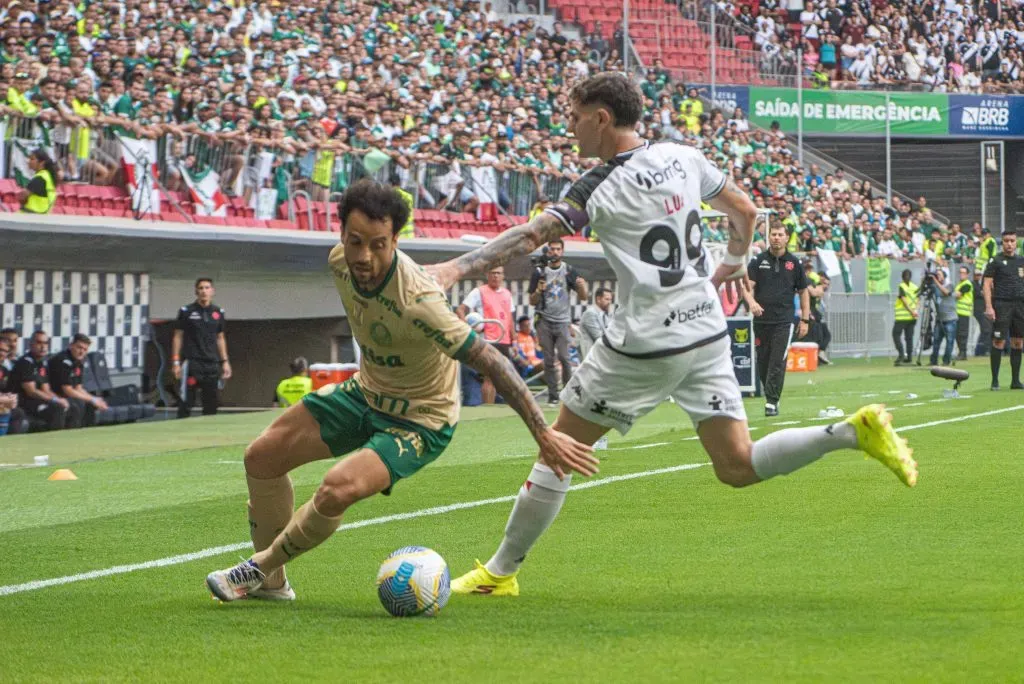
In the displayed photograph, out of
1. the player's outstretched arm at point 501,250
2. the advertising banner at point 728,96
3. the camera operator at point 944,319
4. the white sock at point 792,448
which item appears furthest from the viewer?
the advertising banner at point 728,96

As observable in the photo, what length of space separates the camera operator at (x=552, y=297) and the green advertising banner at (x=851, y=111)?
2550cm

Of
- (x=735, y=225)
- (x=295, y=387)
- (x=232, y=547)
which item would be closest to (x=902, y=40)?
(x=295, y=387)

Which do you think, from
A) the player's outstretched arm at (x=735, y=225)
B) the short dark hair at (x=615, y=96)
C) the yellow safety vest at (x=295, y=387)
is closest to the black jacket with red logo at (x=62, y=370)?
the yellow safety vest at (x=295, y=387)

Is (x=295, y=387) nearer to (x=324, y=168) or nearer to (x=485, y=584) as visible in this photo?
(x=324, y=168)

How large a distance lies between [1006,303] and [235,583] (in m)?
19.5

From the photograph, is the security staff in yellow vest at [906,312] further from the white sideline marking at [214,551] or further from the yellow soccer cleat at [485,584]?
the yellow soccer cleat at [485,584]

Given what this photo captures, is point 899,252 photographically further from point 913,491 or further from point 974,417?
point 913,491

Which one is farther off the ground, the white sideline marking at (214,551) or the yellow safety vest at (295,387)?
the yellow safety vest at (295,387)

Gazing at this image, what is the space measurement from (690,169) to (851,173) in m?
43.2

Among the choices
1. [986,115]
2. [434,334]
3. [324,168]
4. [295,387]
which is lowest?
[295,387]

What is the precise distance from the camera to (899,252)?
4200 centimetres

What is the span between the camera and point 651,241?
21.7ft

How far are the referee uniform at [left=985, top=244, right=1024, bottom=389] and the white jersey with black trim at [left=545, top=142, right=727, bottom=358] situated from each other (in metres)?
18.1

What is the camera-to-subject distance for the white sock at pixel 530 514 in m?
6.84
